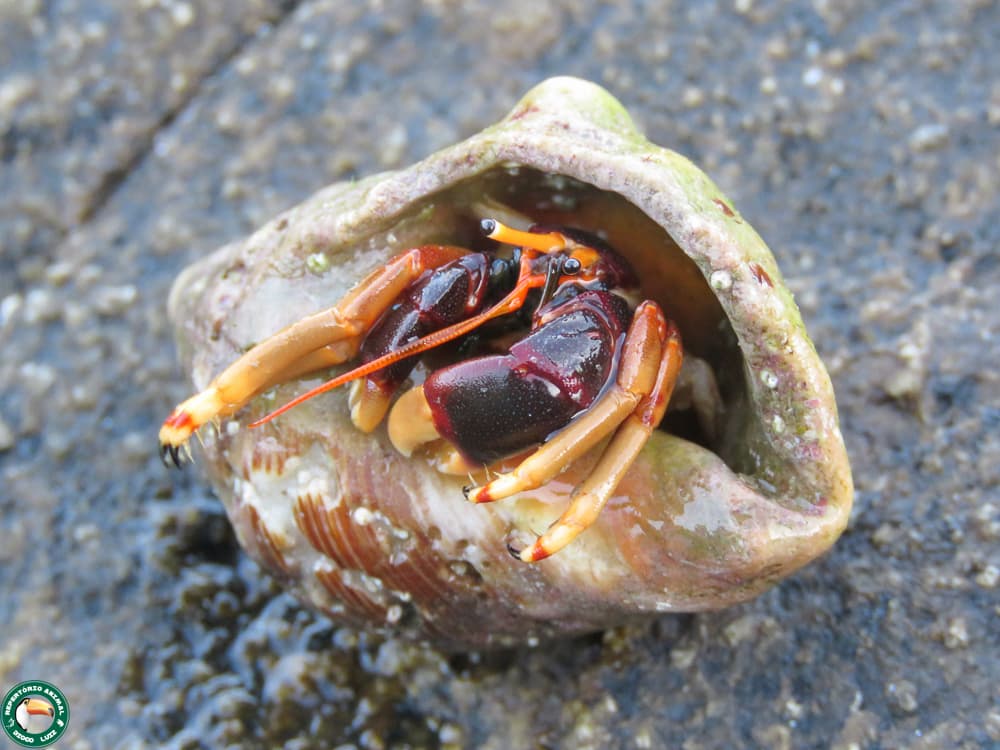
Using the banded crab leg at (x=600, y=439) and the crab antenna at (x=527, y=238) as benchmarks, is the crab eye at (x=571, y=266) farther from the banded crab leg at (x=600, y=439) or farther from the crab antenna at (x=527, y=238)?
the banded crab leg at (x=600, y=439)

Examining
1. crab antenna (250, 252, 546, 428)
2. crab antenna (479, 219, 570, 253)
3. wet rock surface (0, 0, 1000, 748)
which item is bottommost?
wet rock surface (0, 0, 1000, 748)

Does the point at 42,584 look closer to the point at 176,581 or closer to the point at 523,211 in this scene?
the point at 176,581

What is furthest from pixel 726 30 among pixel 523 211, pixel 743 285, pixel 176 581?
pixel 176 581

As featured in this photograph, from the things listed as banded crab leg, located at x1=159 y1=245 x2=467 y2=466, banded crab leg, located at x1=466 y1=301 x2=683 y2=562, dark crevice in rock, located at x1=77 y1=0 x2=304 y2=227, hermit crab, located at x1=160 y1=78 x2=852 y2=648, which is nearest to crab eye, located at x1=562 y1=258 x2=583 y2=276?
hermit crab, located at x1=160 y1=78 x2=852 y2=648

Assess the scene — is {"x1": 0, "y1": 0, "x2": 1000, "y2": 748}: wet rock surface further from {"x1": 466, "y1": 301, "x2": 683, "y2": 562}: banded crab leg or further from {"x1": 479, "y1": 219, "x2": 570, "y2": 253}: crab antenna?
{"x1": 479, "y1": 219, "x2": 570, "y2": 253}: crab antenna

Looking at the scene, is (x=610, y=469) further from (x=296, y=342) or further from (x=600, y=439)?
(x=296, y=342)

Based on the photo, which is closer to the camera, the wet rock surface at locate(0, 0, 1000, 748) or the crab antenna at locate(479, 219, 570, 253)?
the crab antenna at locate(479, 219, 570, 253)

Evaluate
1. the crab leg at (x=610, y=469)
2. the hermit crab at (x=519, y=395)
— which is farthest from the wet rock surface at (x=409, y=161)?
the crab leg at (x=610, y=469)

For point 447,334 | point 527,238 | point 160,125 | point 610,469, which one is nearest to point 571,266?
point 527,238
